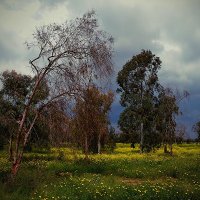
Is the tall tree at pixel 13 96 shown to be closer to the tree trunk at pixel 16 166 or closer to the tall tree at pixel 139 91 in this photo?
the tree trunk at pixel 16 166

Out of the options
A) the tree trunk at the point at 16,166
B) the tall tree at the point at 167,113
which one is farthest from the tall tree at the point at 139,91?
the tree trunk at the point at 16,166

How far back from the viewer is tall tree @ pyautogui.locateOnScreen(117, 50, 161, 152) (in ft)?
229

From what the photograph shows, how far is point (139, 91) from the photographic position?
7119cm

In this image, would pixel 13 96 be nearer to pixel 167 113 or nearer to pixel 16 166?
pixel 16 166

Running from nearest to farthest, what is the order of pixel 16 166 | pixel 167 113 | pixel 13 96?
1. pixel 16 166
2. pixel 13 96
3. pixel 167 113

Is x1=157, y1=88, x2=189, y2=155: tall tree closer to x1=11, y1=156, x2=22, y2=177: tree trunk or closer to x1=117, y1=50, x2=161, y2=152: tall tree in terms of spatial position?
x1=117, y1=50, x2=161, y2=152: tall tree

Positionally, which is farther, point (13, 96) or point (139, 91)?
point (139, 91)

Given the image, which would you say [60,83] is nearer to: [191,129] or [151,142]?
[151,142]

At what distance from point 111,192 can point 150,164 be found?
47.1 feet

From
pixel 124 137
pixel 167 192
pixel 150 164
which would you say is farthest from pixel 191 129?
pixel 167 192

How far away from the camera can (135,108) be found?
7062 cm

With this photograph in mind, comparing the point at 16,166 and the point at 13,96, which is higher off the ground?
the point at 13,96

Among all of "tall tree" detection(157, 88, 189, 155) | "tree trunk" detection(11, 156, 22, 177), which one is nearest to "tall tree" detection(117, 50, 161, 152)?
"tall tree" detection(157, 88, 189, 155)

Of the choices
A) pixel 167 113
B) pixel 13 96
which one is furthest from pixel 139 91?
pixel 13 96
